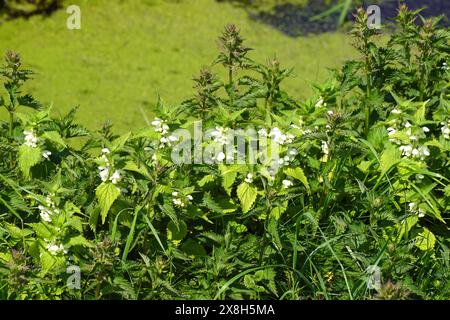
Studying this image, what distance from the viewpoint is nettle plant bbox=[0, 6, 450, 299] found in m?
2.75

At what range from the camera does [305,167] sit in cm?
316

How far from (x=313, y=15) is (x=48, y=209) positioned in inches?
125

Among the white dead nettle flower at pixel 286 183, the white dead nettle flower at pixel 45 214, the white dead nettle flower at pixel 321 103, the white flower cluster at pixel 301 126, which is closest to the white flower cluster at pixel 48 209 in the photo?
the white dead nettle flower at pixel 45 214

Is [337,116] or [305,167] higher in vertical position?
[337,116]

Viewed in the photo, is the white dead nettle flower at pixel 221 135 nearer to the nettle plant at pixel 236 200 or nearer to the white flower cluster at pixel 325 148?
the nettle plant at pixel 236 200

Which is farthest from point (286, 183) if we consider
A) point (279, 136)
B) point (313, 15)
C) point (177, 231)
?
point (313, 15)

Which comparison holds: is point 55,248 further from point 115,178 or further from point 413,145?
Result: point 413,145

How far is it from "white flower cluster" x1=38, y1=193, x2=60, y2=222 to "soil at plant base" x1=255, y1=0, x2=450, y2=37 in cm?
287

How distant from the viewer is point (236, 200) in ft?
10.1

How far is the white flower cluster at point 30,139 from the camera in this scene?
2.96 metres

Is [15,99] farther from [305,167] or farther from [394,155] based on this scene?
[394,155]

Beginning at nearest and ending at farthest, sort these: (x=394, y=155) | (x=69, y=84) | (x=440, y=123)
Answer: (x=394, y=155) < (x=440, y=123) < (x=69, y=84)
